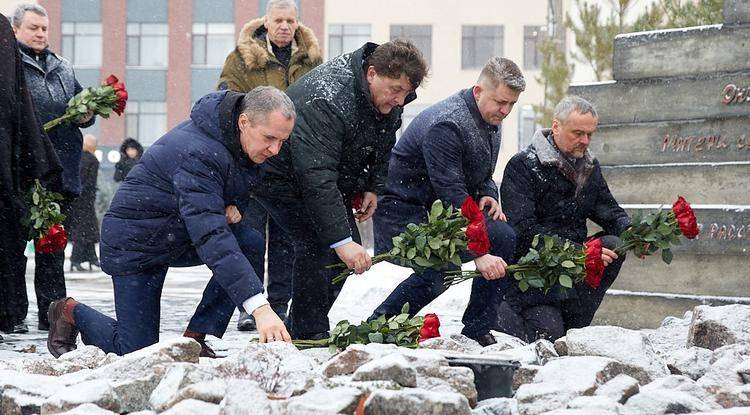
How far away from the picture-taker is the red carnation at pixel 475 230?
6.14 m

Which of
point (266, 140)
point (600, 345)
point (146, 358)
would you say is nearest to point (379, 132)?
point (266, 140)

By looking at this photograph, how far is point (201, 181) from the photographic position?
18.4 feet

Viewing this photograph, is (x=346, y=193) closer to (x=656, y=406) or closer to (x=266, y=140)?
(x=266, y=140)

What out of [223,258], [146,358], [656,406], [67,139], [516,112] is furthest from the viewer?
[516,112]

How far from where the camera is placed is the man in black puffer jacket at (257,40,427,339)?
6410 mm

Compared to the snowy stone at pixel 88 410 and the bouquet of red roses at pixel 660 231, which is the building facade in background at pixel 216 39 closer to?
the bouquet of red roses at pixel 660 231

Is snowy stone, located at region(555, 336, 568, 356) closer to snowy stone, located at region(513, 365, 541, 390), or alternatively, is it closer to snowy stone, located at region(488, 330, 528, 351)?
snowy stone, located at region(488, 330, 528, 351)

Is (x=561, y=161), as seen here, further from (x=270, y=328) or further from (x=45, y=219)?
(x=45, y=219)

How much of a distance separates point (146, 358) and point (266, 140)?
1232mm

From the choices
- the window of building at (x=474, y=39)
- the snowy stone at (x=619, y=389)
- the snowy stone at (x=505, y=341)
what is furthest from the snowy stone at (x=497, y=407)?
the window of building at (x=474, y=39)

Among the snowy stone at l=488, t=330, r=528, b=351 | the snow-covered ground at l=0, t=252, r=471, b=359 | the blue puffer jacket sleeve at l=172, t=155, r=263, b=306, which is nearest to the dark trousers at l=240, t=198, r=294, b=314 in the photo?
the snow-covered ground at l=0, t=252, r=471, b=359

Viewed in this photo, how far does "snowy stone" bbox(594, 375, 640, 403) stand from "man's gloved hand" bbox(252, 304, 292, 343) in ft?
4.09

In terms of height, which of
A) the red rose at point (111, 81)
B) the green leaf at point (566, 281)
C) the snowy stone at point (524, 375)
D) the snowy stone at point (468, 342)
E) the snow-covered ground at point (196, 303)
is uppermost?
the red rose at point (111, 81)

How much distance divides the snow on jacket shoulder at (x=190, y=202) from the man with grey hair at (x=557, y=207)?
1873 millimetres
